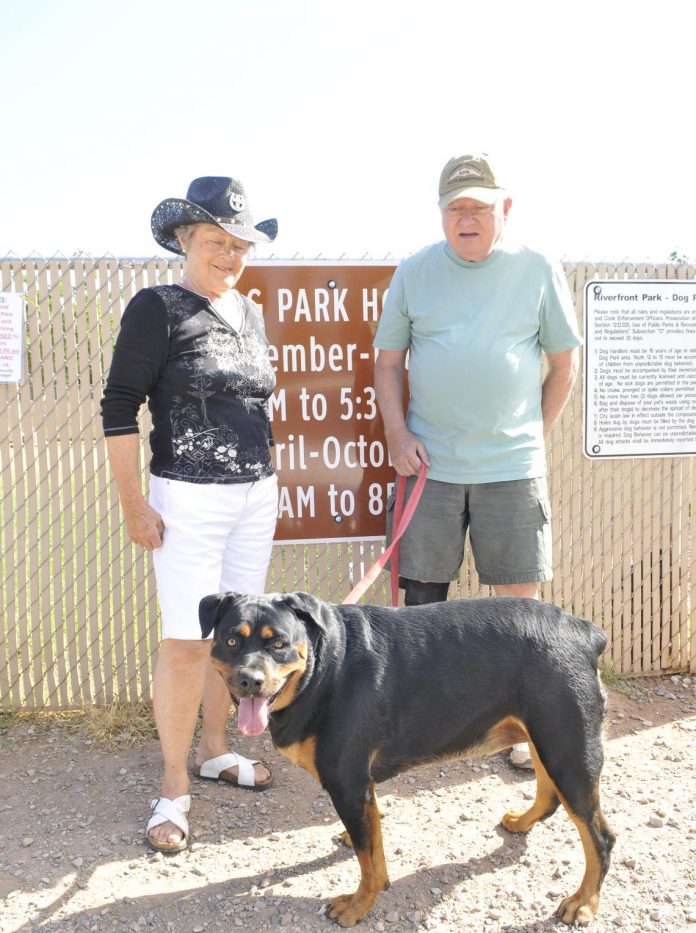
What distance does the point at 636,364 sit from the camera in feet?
15.0

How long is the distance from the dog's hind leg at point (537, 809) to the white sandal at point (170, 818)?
135 cm

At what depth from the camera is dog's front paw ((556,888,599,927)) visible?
8.87ft

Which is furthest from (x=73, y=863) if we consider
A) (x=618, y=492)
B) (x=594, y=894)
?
(x=618, y=492)

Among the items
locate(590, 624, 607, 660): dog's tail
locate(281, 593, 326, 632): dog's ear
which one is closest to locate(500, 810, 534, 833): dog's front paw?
locate(590, 624, 607, 660): dog's tail

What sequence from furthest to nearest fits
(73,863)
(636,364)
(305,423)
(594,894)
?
1. (636,364)
2. (305,423)
3. (73,863)
4. (594,894)

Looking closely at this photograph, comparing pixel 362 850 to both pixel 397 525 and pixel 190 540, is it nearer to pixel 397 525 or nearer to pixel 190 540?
pixel 190 540

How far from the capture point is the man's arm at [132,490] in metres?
2.95

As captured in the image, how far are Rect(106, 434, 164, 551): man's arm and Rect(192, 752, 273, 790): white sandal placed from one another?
128 centimetres

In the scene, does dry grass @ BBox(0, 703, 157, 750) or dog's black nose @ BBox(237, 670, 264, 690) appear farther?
dry grass @ BBox(0, 703, 157, 750)

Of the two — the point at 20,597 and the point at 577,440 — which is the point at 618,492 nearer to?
the point at 577,440

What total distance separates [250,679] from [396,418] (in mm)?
1605

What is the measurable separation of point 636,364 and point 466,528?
1.73 metres

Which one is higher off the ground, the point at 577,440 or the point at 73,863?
the point at 577,440

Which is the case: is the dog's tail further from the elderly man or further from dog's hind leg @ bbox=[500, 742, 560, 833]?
the elderly man
